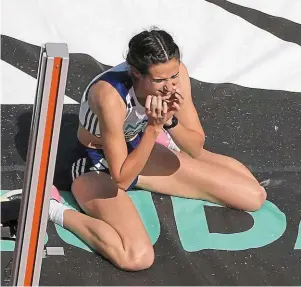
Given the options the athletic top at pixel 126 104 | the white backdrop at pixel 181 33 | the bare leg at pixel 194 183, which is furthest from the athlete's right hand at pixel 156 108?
the white backdrop at pixel 181 33

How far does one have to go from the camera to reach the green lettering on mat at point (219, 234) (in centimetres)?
345

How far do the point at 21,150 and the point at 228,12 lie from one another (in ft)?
5.62

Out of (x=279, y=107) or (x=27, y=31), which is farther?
(x=27, y=31)

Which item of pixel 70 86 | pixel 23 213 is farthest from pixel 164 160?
pixel 23 213

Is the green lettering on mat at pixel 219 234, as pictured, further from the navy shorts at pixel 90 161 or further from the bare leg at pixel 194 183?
the navy shorts at pixel 90 161

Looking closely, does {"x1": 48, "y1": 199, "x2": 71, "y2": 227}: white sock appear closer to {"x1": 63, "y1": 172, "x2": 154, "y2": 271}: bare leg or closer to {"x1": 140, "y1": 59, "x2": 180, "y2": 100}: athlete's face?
{"x1": 63, "y1": 172, "x2": 154, "y2": 271}: bare leg

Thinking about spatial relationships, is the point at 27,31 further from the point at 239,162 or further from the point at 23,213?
the point at 23,213

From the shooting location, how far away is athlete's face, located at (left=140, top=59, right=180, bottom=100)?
3072 millimetres

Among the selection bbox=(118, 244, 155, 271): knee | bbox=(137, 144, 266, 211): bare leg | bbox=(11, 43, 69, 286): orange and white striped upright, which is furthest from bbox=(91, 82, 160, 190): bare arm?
bbox=(11, 43, 69, 286): orange and white striped upright

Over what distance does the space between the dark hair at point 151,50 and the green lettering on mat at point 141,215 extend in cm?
70

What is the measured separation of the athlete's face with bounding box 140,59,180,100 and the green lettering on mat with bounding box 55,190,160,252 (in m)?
0.63

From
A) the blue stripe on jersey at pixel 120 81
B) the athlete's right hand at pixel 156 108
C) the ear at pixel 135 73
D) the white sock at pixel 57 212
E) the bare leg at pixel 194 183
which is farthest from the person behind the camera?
the bare leg at pixel 194 183

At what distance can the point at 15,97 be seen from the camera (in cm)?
416

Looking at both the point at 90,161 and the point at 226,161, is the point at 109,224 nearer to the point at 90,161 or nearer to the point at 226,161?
the point at 90,161
